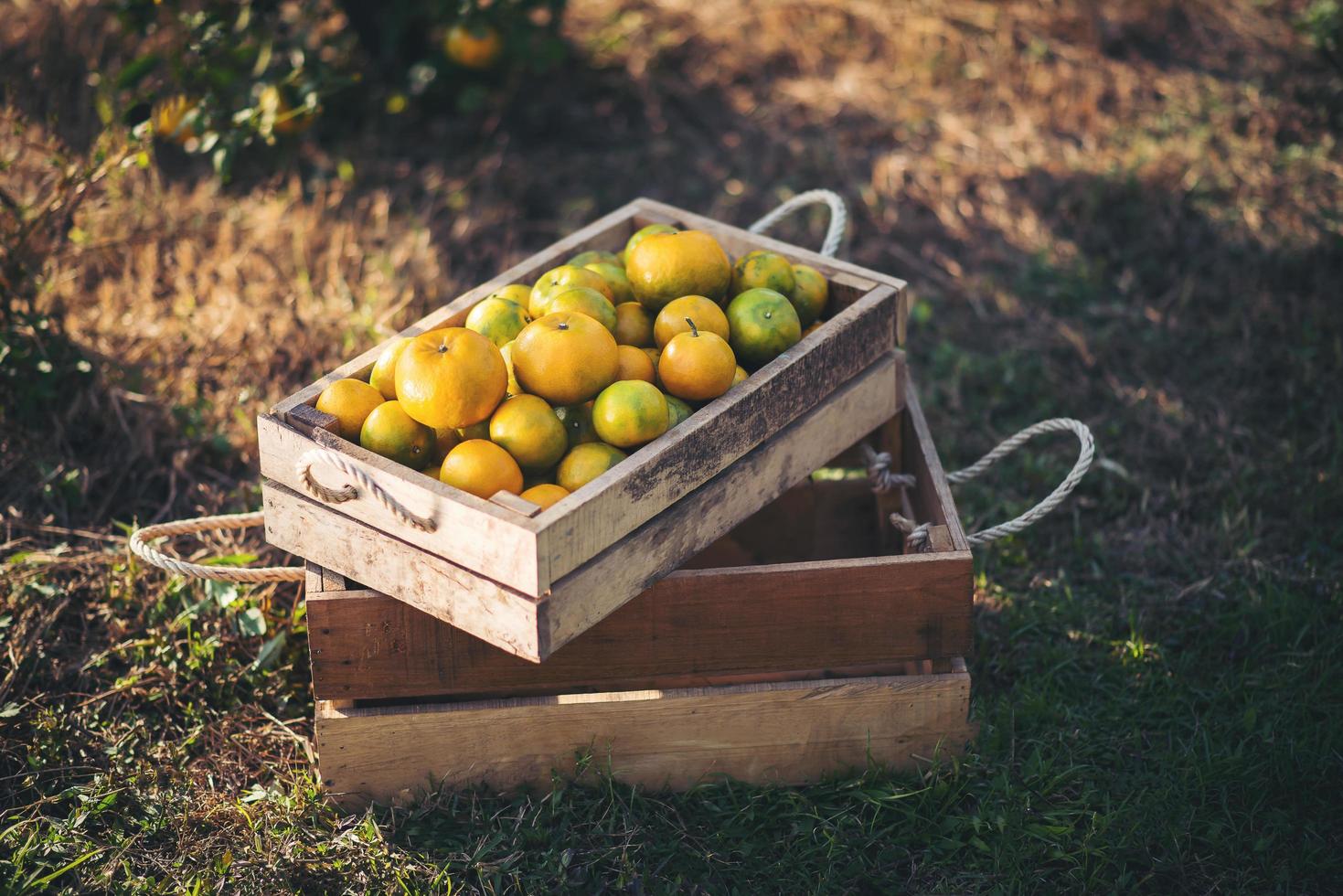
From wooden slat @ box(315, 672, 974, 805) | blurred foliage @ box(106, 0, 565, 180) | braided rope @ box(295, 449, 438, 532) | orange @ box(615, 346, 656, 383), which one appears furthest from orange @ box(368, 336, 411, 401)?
blurred foliage @ box(106, 0, 565, 180)

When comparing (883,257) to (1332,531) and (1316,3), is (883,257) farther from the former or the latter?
(1316,3)

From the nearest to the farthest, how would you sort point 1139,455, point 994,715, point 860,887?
point 860,887
point 994,715
point 1139,455

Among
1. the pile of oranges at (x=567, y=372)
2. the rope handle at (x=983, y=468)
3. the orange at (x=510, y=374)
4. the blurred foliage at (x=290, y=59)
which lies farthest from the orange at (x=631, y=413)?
the blurred foliage at (x=290, y=59)

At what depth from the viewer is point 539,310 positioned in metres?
2.87

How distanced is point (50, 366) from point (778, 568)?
2444 mm

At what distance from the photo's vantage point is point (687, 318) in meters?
2.76

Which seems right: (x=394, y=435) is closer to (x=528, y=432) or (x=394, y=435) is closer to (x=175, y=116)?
(x=528, y=432)

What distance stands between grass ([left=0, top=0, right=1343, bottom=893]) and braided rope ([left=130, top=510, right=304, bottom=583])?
27 cm

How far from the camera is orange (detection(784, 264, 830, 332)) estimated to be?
3023mm

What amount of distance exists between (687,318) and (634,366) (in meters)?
0.18

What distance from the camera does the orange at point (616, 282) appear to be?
2.99m

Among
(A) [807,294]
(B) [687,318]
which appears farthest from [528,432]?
(A) [807,294]

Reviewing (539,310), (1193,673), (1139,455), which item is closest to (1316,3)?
(1139,455)

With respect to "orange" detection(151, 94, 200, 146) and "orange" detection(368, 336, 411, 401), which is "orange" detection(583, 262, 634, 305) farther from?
"orange" detection(151, 94, 200, 146)
